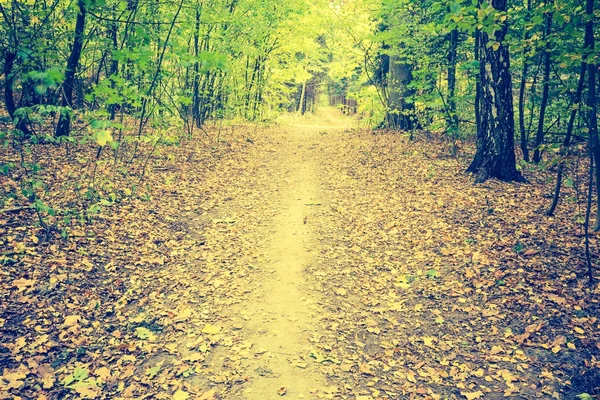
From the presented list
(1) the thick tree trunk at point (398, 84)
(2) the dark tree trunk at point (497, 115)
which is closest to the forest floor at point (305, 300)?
(2) the dark tree trunk at point (497, 115)

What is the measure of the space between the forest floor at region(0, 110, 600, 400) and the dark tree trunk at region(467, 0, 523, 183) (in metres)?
0.49

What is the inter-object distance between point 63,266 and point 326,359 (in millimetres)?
4309

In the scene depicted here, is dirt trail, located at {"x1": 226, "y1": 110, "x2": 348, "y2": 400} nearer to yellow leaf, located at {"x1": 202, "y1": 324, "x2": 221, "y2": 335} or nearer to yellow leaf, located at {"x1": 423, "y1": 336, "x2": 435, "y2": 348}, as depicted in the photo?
yellow leaf, located at {"x1": 202, "y1": 324, "x2": 221, "y2": 335}

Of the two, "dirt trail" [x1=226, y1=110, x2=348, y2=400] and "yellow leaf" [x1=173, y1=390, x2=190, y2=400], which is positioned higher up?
"dirt trail" [x1=226, y1=110, x2=348, y2=400]

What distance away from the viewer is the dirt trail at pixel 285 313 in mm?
4312

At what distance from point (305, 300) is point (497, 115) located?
6893 mm

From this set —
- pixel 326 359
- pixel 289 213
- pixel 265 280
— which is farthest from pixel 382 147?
pixel 326 359

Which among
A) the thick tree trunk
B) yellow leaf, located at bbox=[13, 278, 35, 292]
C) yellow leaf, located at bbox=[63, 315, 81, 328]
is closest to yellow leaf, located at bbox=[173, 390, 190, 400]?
yellow leaf, located at bbox=[63, 315, 81, 328]

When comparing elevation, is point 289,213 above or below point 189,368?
above

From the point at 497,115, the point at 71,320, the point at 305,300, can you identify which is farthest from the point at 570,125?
the point at 71,320

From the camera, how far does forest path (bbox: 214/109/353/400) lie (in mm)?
4318

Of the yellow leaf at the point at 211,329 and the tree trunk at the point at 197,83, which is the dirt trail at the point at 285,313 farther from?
the tree trunk at the point at 197,83

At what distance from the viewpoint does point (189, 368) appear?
→ 4.50 metres

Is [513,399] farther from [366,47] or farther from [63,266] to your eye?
[366,47]
